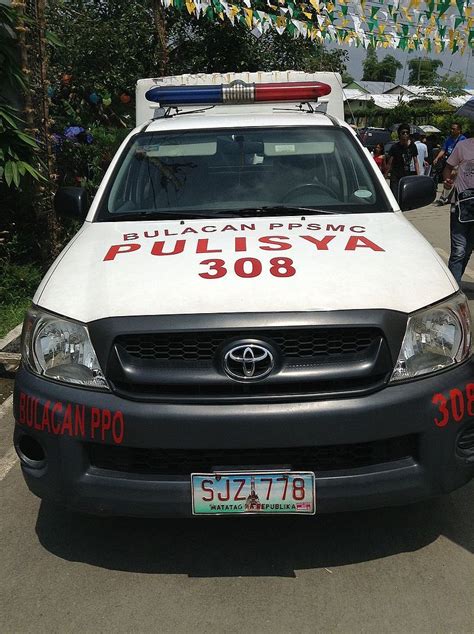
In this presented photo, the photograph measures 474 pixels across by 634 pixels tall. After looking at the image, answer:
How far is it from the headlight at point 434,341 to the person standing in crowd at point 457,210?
3995mm

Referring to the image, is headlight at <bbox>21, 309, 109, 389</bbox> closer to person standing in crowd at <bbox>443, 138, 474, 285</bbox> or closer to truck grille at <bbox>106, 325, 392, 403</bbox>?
truck grille at <bbox>106, 325, 392, 403</bbox>

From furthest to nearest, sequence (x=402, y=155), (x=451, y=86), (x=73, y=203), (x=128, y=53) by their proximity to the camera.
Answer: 1. (x=451, y=86)
2. (x=128, y=53)
3. (x=402, y=155)
4. (x=73, y=203)

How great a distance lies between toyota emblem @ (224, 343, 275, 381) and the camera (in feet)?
8.52

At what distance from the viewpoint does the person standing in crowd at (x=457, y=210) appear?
21.8 feet

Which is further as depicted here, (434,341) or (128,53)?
(128,53)

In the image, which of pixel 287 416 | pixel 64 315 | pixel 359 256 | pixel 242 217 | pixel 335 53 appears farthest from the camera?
pixel 335 53

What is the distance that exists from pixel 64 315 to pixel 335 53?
15.5 metres

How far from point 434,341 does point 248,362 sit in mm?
750

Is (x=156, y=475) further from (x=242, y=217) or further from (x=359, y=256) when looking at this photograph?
(x=242, y=217)

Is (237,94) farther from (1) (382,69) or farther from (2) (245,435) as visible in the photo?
(1) (382,69)

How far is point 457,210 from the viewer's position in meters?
6.69

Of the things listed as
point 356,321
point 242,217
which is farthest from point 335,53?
point 356,321

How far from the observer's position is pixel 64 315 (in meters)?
2.80

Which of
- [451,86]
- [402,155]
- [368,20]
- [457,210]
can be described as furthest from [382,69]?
[457,210]
